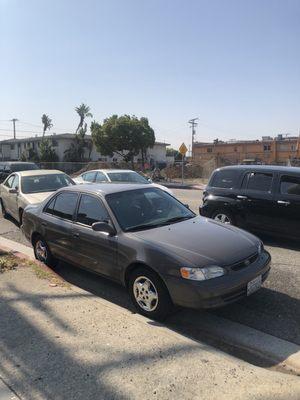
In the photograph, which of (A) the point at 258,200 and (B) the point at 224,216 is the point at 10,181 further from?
(A) the point at 258,200

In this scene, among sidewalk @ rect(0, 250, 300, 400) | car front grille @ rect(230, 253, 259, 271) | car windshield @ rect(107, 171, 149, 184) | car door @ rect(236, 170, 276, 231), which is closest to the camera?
sidewalk @ rect(0, 250, 300, 400)

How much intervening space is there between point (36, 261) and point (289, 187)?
4804 mm

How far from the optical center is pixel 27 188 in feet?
37.0

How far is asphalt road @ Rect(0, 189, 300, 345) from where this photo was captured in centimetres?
475

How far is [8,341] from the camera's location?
14.0 ft

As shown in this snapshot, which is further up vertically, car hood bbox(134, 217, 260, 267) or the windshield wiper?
the windshield wiper

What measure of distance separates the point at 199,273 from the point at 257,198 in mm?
4519

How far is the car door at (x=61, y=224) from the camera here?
248 inches

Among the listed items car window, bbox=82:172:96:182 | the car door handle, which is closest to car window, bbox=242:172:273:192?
the car door handle

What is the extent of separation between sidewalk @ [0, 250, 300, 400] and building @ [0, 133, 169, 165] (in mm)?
51238

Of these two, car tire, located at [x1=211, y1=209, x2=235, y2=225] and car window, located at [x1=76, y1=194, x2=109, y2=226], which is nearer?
car window, located at [x1=76, y1=194, x2=109, y2=226]

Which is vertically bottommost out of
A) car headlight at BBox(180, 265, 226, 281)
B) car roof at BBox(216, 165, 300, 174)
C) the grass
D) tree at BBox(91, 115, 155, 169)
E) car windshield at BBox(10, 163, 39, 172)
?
the grass

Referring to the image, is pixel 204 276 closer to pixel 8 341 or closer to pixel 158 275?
pixel 158 275

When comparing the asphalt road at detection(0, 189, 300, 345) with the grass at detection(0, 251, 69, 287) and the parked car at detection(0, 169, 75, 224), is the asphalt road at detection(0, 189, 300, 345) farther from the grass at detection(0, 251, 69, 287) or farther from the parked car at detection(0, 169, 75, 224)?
the parked car at detection(0, 169, 75, 224)
